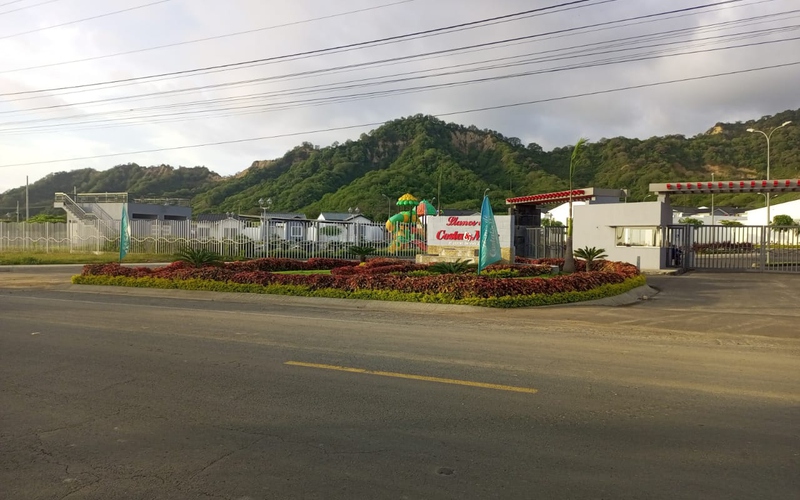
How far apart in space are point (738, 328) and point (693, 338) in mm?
1801

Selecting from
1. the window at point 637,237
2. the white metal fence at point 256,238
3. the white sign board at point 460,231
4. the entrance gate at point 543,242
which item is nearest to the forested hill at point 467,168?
the white metal fence at point 256,238

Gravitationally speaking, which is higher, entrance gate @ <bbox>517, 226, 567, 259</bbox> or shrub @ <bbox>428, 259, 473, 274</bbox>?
entrance gate @ <bbox>517, 226, 567, 259</bbox>

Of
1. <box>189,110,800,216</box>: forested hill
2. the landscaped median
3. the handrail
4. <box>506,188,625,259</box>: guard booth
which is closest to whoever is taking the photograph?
the landscaped median

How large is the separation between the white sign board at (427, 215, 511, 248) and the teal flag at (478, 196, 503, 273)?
3852mm

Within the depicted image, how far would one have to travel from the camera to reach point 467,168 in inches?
3679

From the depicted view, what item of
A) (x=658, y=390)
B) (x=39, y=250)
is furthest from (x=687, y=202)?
(x=658, y=390)

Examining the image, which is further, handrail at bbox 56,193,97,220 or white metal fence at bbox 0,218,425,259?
handrail at bbox 56,193,97,220

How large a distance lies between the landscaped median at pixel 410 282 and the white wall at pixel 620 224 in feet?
20.7

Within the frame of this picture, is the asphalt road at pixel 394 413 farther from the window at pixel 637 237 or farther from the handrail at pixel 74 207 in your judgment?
the handrail at pixel 74 207

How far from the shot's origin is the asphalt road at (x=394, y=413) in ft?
13.9

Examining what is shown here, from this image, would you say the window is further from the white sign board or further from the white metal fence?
the white metal fence

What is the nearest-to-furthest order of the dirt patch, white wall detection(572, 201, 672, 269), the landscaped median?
the landscaped median < the dirt patch < white wall detection(572, 201, 672, 269)

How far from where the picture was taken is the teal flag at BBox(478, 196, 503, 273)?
1755cm

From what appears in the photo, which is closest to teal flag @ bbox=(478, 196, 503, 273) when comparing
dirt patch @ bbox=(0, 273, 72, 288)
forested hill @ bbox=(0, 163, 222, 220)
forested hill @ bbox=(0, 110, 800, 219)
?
dirt patch @ bbox=(0, 273, 72, 288)
